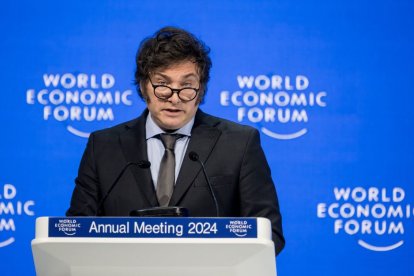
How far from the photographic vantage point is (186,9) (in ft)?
12.6

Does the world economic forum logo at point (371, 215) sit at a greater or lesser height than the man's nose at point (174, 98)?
lesser

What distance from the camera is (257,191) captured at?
2.75m

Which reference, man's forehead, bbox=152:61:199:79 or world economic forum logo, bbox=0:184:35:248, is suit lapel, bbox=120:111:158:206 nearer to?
man's forehead, bbox=152:61:199:79

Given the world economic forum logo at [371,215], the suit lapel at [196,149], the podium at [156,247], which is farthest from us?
the world economic forum logo at [371,215]

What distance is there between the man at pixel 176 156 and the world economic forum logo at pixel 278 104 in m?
0.84

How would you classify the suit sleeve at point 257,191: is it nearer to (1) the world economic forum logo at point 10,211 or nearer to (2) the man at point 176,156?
(2) the man at point 176,156

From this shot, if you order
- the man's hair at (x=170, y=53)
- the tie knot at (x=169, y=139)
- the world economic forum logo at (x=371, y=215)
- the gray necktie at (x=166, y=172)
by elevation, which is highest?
the man's hair at (x=170, y=53)

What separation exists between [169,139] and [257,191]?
41 centimetres

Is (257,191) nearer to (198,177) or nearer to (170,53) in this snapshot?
(198,177)

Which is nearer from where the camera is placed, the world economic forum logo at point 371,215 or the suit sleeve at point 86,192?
the suit sleeve at point 86,192

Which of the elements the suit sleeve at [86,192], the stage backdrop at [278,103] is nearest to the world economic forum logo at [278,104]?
the stage backdrop at [278,103]

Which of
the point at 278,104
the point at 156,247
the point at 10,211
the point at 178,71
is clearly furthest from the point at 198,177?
the point at 10,211

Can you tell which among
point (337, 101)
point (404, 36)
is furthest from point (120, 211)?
point (404, 36)

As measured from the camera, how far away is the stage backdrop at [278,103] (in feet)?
12.3
